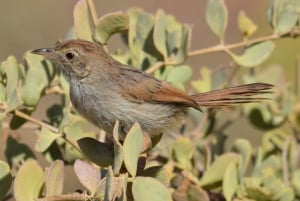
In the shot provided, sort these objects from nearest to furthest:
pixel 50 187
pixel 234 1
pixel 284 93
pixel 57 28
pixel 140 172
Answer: pixel 50 187
pixel 140 172
pixel 284 93
pixel 57 28
pixel 234 1

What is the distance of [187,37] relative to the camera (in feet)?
10.3

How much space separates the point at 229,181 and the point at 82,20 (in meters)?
0.73

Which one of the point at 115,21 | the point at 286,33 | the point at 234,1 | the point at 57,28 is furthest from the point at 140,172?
the point at 234,1

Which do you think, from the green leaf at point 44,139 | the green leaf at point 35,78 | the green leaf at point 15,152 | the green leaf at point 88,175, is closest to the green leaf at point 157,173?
the green leaf at point 88,175

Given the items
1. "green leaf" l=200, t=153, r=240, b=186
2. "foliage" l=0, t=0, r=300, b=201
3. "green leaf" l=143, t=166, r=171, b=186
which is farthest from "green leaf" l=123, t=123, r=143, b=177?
"green leaf" l=200, t=153, r=240, b=186

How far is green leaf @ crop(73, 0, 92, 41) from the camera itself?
9.82 feet

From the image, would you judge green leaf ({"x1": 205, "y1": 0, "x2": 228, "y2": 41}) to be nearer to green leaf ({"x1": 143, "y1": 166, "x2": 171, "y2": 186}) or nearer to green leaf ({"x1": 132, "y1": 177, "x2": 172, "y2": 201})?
green leaf ({"x1": 143, "y1": 166, "x2": 171, "y2": 186})

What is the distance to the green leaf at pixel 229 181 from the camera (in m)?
2.94

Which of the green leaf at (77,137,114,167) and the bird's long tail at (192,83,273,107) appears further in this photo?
the bird's long tail at (192,83,273,107)

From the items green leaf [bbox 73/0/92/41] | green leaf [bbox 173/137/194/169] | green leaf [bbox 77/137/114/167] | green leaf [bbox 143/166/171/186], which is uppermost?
green leaf [bbox 73/0/92/41]

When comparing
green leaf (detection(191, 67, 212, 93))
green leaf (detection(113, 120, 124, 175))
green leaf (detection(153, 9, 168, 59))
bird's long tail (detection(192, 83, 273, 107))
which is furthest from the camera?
green leaf (detection(191, 67, 212, 93))

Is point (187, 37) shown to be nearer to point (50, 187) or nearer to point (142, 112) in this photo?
point (142, 112)

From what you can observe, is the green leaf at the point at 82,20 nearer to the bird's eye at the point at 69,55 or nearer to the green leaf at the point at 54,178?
the bird's eye at the point at 69,55

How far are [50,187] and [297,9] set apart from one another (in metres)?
1.28
